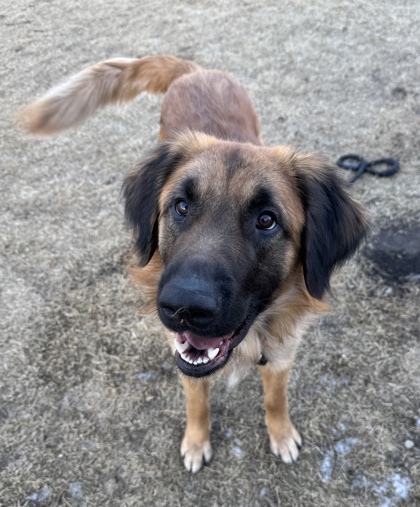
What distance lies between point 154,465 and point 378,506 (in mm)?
1321

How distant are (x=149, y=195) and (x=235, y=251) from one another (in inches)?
30.3

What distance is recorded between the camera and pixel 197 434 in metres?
2.85

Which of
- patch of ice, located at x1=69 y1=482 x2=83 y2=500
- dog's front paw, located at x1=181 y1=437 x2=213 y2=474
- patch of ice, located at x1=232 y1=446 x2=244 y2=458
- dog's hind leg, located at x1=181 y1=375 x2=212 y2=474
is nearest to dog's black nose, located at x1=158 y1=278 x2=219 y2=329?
dog's hind leg, located at x1=181 y1=375 x2=212 y2=474

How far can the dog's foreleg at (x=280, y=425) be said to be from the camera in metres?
2.80

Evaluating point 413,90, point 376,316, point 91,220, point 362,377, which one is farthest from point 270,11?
point 362,377

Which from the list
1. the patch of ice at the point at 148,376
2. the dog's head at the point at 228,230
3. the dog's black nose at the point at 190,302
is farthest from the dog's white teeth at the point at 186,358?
the patch of ice at the point at 148,376

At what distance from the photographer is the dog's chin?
2158mm

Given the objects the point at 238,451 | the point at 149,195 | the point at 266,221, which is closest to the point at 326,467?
the point at 238,451

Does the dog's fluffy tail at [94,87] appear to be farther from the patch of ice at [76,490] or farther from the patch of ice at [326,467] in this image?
the patch of ice at [326,467]

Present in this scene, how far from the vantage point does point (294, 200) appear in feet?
7.77

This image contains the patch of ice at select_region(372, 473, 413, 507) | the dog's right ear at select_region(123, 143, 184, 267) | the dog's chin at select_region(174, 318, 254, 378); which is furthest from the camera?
the patch of ice at select_region(372, 473, 413, 507)

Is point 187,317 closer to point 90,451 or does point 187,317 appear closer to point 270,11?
point 90,451

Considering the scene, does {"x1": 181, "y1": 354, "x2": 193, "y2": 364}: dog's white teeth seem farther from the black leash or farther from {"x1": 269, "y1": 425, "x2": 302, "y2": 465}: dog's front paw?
the black leash

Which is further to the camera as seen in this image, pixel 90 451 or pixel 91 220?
pixel 91 220
